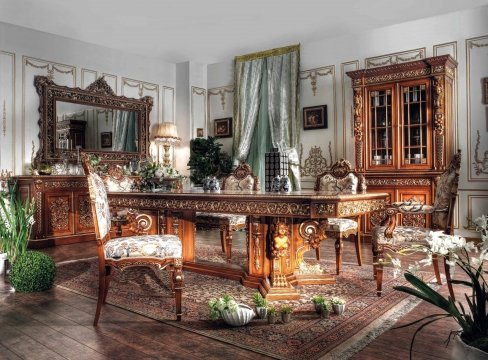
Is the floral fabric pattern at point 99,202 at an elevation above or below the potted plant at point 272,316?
above

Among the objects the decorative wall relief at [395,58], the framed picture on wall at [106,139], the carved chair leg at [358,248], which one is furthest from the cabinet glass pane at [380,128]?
the framed picture on wall at [106,139]

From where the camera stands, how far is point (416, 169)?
5.25m

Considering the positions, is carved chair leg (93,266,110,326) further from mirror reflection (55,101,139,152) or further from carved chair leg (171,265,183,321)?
mirror reflection (55,101,139,152)

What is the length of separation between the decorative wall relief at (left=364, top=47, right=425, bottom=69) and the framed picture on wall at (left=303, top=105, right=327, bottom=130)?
90 cm

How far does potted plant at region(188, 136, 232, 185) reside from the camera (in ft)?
23.3

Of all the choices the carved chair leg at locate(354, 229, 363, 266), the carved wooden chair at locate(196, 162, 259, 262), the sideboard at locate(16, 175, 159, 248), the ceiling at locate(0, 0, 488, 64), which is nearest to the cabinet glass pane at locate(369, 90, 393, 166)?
the ceiling at locate(0, 0, 488, 64)

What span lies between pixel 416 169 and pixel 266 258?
294 cm

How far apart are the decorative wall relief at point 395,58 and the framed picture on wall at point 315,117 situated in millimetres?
900

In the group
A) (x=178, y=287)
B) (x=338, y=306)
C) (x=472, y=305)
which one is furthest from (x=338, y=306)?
(x=472, y=305)

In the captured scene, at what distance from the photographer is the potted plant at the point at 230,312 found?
2.39m

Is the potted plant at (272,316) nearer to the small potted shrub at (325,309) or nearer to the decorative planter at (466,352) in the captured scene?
the small potted shrub at (325,309)

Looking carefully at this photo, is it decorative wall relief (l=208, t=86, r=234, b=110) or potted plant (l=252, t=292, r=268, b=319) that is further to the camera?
decorative wall relief (l=208, t=86, r=234, b=110)

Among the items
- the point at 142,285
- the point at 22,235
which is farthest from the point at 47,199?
the point at 142,285

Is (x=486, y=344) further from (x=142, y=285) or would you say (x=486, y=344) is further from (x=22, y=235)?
(x=22, y=235)
